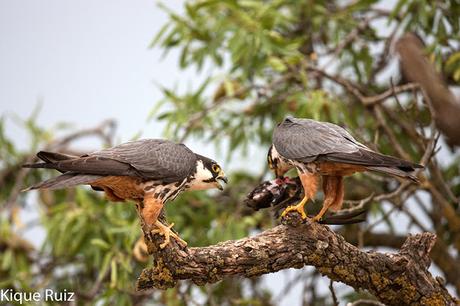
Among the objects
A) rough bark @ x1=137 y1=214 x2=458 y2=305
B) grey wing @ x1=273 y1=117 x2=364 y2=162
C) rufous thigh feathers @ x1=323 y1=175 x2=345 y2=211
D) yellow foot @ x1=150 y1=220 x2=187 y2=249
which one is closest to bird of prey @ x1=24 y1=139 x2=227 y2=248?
yellow foot @ x1=150 y1=220 x2=187 y2=249

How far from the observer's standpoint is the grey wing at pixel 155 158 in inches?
116

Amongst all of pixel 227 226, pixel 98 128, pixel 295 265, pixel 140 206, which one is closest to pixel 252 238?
pixel 295 265

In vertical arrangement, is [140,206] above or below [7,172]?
below

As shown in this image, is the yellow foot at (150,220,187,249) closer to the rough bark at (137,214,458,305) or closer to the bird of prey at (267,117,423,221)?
the rough bark at (137,214,458,305)

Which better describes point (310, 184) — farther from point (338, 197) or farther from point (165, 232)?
point (165, 232)

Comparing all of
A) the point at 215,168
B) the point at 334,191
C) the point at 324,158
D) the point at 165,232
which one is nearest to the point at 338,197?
the point at 334,191

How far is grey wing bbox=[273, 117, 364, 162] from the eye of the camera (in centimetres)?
308

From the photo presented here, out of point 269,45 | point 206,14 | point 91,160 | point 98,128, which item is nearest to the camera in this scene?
point 91,160

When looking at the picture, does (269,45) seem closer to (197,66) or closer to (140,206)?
(197,66)

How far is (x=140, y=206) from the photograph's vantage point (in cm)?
310

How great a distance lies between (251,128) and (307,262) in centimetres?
297

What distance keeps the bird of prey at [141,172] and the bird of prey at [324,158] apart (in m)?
0.38

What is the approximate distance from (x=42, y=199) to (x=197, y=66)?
1.93 metres

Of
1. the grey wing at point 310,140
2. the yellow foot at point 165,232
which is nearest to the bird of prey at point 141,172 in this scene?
the yellow foot at point 165,232
